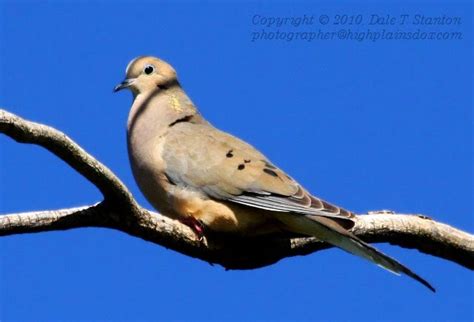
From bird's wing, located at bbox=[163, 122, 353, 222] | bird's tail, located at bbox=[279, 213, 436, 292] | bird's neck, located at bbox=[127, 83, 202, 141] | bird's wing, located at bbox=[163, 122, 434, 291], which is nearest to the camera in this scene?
bird's tail, located at bbox=[279, 213, 436, 292]

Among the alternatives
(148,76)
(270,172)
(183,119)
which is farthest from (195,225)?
(148,76)

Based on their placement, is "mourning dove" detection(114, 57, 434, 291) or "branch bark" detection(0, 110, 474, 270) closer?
"branch bark" detection(0, 110, 474, 270)

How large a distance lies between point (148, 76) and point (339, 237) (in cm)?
190

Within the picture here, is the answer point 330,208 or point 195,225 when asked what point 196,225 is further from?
point 330,208

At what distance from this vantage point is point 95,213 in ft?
14.2

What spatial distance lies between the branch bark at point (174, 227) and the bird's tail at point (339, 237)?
0.26 metres

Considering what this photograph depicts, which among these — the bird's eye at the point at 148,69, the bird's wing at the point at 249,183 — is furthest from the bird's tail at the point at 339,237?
the bird's eye at the point at 148,69

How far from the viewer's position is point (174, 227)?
4.86 m

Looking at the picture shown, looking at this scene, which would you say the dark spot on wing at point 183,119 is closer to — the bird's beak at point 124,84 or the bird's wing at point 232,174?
the bird's wing at point 232,174

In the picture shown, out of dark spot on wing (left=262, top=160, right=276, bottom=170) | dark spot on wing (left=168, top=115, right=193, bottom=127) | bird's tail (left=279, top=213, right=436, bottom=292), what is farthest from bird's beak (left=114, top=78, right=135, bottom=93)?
bird's tail (left=279, top=213, right=436, bottom=292)

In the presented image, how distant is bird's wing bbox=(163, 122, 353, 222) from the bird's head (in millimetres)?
530

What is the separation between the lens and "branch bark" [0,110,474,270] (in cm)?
392

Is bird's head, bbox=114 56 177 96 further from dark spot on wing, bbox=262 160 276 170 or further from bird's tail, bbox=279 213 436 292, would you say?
bird's tail, bbox=279 213 436 292

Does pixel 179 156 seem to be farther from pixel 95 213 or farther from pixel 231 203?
pixel 95 213
